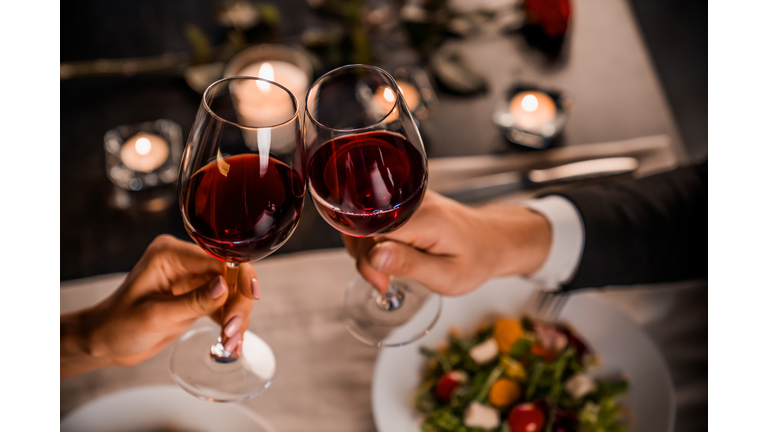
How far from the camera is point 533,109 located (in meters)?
1.09

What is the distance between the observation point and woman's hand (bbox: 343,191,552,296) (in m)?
0.69

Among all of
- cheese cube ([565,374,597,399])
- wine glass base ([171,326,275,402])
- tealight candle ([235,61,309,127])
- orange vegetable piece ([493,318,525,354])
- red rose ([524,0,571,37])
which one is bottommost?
cheese cube ([565,374,597,399])

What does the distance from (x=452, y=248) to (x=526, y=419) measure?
0.86 ft

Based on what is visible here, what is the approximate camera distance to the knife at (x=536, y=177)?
3.30 ft

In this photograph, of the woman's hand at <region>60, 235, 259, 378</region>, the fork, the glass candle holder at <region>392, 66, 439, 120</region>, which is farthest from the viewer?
the glass candle holder at <region>392, 66, 439, 120</region>

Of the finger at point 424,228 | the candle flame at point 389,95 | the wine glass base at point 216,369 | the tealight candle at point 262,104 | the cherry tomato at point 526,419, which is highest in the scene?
the candle flame at point 389,95

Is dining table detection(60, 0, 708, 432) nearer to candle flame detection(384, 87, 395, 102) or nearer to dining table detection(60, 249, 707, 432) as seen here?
dining table detection(60, 249, 707, 432)

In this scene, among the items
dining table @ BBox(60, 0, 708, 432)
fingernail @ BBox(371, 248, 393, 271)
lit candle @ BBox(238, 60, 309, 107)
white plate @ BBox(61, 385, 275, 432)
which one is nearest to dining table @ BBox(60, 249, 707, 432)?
dining table @ BBox(60, 0, 708, 432)

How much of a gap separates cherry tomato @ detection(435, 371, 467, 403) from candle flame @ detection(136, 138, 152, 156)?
67cm

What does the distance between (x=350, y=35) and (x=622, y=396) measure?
2.99 feet

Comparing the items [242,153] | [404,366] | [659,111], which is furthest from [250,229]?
[659,111]

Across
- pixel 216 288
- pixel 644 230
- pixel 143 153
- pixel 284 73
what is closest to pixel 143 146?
pixel 143 153

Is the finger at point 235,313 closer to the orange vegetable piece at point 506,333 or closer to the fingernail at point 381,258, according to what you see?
the fingernail at point 381,258

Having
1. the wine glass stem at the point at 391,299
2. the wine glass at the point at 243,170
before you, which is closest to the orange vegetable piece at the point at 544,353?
the wine glass stem at the point at 391,299
